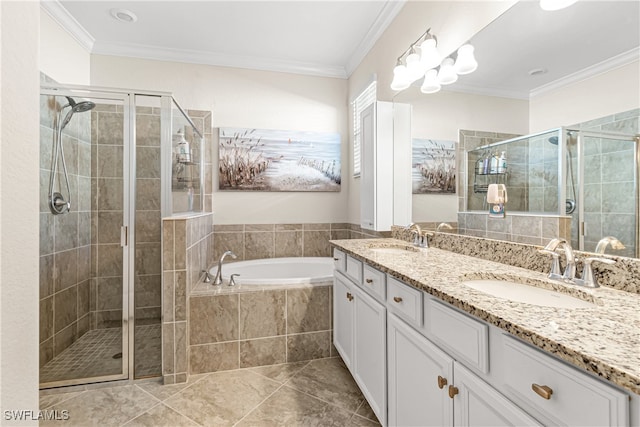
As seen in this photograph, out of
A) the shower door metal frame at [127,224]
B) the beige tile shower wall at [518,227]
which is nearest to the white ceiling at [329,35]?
the beige tile shower wall at [518,227]

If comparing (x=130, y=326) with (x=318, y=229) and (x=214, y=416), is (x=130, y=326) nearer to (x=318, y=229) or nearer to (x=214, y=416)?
(x=214, y=416)

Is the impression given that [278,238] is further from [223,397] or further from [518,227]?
[518,227]

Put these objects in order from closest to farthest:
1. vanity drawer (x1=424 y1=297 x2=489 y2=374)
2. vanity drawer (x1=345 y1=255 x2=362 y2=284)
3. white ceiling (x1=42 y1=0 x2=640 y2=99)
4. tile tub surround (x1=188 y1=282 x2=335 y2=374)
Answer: vanity drawer (x1=424 y1=297 x2=489 y2=374), white ceiling (x1=42 y1=0 x2=640 y2=99), vanity drawer (x1=345 y1=255 x2=362 y2=284), tile tub surround (x1=188 y1=282 x2=335 y2=374)

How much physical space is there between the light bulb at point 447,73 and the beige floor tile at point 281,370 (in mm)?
2080

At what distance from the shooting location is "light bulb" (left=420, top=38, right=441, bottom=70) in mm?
1792

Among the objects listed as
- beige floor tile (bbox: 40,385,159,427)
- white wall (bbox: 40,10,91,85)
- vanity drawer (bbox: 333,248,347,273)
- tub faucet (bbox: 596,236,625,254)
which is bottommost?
beige floor tile (bbox: 40,385,159,427)

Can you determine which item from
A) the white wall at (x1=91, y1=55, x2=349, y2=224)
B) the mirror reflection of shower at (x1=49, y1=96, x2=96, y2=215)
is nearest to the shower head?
the mirror reflection of shower at (x1=49, y1=96, x2=96, y2=215)

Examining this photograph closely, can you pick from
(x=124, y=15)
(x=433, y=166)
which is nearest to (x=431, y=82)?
(x=433, y=166)

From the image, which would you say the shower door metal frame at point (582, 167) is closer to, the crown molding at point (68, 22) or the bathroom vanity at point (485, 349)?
the bathroom vanity at point (485, 349)

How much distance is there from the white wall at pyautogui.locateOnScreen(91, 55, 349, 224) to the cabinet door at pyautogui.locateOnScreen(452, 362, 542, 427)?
248 centimetres

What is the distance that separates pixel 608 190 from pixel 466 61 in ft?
3.19

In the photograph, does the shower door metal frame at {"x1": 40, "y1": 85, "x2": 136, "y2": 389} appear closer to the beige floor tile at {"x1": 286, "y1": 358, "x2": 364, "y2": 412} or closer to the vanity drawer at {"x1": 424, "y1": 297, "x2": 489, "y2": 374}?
the beige floor tile at {"x1": 286, "y1": 358, "x2": 364, "y2": 412}

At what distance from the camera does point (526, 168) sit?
1.26m

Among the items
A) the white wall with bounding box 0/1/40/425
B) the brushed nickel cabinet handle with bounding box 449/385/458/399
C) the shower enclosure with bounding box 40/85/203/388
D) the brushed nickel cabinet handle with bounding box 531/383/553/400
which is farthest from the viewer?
the shower enclosure with bounding box 40/85/203/388
